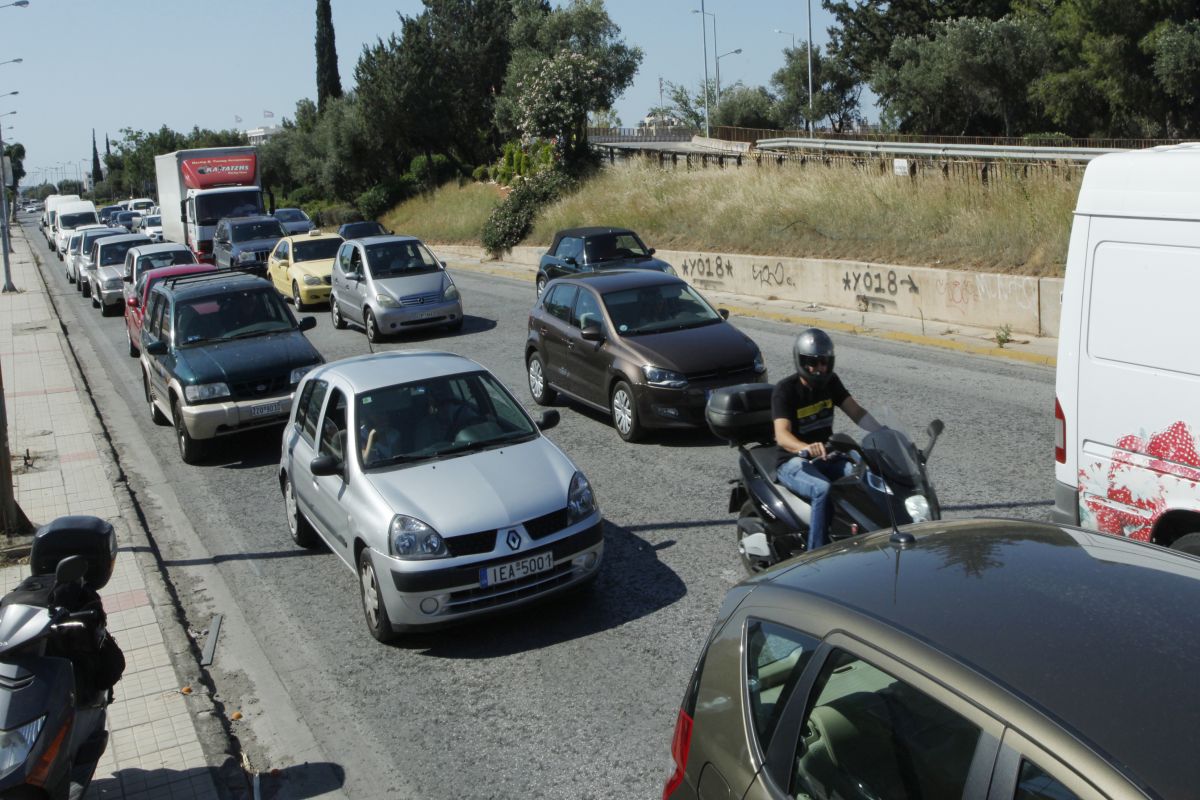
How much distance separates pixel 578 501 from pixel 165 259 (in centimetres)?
2049

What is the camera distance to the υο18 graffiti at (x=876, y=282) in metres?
18.5

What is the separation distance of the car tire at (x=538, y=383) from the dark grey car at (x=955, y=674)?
400 inches

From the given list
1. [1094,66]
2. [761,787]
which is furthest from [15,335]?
[1094,66]

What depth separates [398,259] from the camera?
2198cm

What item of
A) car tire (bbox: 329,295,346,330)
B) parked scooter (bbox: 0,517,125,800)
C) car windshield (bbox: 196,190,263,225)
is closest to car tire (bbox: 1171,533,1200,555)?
parked scooter (bbox: 0,517,125,800)

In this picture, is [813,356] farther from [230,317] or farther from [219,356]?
[230,317]

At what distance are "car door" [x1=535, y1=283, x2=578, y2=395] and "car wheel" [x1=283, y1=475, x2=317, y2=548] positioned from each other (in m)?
4.41

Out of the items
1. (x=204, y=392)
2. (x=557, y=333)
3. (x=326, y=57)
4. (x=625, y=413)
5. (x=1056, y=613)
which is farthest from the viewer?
(x=326, y=57)

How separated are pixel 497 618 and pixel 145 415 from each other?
10361 millimetres

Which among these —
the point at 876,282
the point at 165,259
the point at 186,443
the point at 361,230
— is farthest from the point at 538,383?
the point at 361,230

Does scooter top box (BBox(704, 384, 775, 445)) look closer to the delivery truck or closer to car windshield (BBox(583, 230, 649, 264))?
car windshield (BBox(583, 230, 649, 264))

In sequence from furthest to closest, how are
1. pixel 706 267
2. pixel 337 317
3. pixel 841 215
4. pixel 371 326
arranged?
pixel 706 267
pixel 841 215
pixel 337 317
pixel 371 326

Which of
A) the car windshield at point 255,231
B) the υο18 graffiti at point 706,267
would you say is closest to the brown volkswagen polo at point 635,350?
the υο18 graffiti at point 706,267

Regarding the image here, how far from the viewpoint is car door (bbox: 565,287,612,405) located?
12.4 meters
